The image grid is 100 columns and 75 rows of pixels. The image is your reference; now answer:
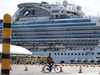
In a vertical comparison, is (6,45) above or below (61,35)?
below

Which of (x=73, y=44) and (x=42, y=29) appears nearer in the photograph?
(x=73, y=44)

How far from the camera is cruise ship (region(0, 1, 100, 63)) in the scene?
64375 millimetres

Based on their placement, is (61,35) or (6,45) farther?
(61,35)

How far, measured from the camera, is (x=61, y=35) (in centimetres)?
6800

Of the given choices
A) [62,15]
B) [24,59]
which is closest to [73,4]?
[62,15]

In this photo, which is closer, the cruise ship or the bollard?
the bollard

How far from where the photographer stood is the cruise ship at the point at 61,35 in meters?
64.4

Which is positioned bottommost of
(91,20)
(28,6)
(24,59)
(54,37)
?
(24,59)

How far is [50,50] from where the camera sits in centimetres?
6756

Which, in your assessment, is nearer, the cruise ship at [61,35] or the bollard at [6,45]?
the bollard at [6,45]

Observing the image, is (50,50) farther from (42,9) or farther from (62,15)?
(42,9)

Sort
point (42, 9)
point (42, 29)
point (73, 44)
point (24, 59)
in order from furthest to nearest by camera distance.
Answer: point (42, 9) < point (42, 29) < point (73, 44) < point (24, 59)

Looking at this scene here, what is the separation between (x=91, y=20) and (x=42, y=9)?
19.3 metres

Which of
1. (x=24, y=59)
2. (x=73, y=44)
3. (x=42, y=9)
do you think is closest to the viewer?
(x=24, y=59)
